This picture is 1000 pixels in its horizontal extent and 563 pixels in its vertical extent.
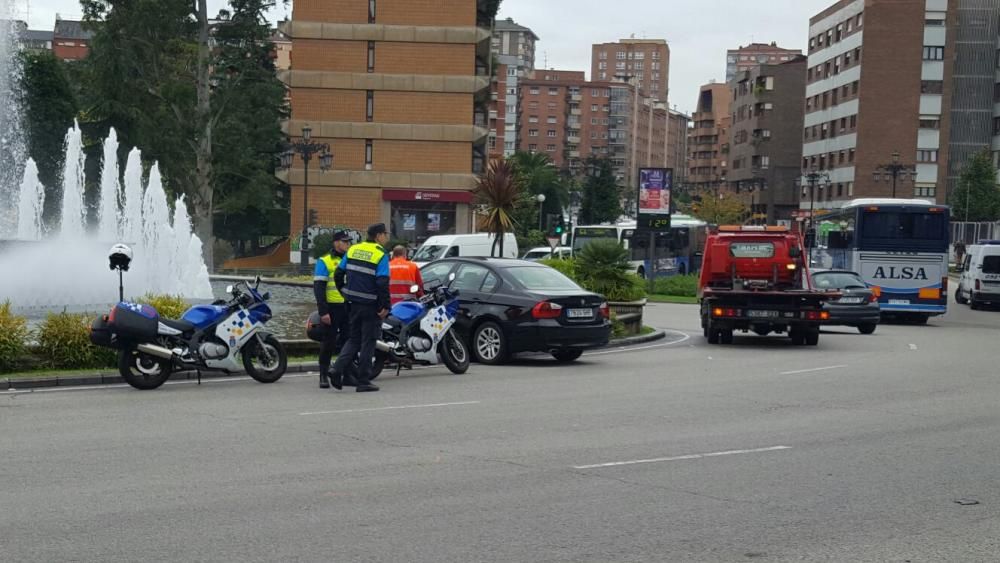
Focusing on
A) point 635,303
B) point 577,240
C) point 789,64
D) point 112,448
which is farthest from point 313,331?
point 789,64

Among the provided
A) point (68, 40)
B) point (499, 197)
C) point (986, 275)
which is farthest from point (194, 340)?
point (68, 40)

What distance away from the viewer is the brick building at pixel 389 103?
65062 mm

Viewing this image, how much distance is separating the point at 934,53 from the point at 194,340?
273ft

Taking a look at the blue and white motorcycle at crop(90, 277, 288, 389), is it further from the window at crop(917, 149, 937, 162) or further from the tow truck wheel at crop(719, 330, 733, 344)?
the window at crop(917, 149, 937, 162)

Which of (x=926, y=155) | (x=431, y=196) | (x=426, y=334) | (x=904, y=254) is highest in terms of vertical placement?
(x=926, y=155)

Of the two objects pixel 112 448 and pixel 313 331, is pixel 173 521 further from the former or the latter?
pixel 313 331

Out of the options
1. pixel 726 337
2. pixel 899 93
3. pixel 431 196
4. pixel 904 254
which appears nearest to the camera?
pixel 726 337

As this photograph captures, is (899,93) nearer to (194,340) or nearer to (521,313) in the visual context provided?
(521,313)

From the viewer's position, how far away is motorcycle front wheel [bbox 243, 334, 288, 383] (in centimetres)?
1445

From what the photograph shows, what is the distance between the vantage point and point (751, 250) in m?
24.6

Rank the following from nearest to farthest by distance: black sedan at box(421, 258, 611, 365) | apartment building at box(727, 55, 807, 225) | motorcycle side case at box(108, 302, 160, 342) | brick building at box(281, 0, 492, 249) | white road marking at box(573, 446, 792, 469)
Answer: white road marking at box(573, 446, 792, 469)
motorcycle side case at box(108, 302, 160, 342)
black sedan at box(421, 258, 611, 365)
brick building at box(281, 0, 492, 249)
apartment building at box(727, 55, 807, 225)

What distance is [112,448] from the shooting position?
31.4ft

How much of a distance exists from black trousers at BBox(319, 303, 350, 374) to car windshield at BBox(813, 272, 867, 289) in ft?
54.9

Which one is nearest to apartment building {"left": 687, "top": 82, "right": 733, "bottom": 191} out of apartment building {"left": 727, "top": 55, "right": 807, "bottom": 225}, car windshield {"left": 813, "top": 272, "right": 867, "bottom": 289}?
apartment building {"left": 727, "top": 55, "right": 807, "bottom": 225}
